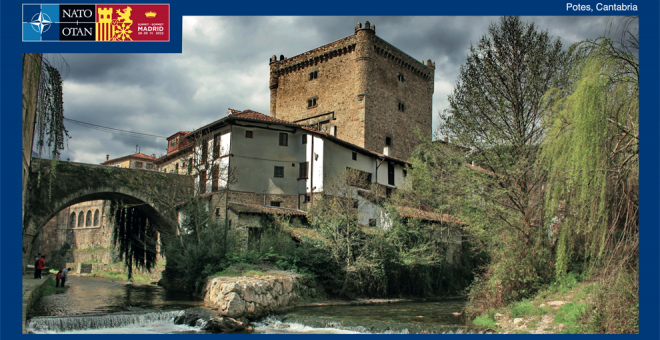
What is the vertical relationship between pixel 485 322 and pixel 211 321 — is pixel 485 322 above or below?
above

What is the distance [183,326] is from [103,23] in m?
9.25

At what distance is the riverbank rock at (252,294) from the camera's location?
14328 mm

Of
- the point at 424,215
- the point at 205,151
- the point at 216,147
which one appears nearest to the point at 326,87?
the point at 216,147

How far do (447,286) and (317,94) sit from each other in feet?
68.4

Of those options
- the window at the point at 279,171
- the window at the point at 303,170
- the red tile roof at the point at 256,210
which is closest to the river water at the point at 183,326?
the red tile roof at the point at 256,210

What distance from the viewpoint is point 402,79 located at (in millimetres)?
39719

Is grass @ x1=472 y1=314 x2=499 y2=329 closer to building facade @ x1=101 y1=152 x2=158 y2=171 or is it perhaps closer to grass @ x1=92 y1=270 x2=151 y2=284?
grass @ x1=92 y1=270 x2=151 y2=284

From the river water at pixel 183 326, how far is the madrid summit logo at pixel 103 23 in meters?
8.39

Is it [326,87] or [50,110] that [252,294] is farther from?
[326,87]

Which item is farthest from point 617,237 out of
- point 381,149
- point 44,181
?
point 381,149

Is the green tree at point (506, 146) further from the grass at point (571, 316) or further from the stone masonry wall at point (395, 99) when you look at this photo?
the stone masonry wall at point (395, 99)

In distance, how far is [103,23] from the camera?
674 centimetres

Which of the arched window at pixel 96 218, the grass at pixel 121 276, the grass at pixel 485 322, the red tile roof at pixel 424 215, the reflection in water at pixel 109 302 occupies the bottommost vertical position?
the grass at pixel 121 276

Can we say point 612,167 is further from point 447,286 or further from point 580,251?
point 447,286
